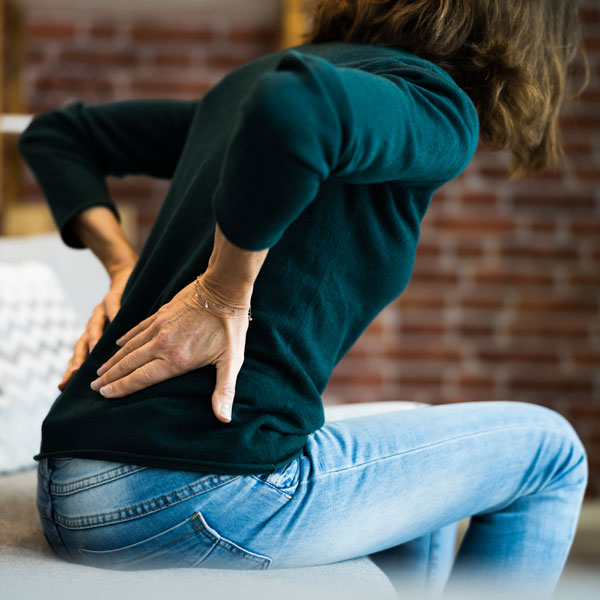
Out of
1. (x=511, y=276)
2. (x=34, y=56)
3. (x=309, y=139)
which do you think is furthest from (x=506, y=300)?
(x=309, y=139)

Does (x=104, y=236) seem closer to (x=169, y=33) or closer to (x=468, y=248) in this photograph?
(x=468, y=248)

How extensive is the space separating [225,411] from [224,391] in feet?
0.06

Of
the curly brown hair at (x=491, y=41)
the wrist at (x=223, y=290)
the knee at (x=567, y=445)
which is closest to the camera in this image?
the wrist at (x=223, y=290)

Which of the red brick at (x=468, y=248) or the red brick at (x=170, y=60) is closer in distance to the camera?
the red brick at (x=468, y=248)

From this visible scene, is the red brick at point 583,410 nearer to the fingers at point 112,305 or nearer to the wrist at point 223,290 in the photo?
the fingers at point 112,305

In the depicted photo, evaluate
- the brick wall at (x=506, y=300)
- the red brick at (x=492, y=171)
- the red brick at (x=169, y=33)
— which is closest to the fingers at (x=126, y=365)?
the brick wall at (x=506, y=300)

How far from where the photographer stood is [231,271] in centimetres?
59

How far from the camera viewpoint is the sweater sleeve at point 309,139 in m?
0.48

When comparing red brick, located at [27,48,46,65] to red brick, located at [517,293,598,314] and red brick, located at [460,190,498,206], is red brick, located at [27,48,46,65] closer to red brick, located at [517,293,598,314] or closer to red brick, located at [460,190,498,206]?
red brick, located at [460,190,498,206]

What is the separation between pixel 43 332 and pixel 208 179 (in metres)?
0.65

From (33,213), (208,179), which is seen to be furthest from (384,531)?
(33,213)

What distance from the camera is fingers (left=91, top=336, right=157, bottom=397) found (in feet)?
2.09

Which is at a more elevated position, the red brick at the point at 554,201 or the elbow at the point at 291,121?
the elbow at the point at 291,121

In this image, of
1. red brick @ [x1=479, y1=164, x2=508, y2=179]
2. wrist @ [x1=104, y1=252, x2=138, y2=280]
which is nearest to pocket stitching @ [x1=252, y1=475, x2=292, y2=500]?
wrist @ [x1=104, y1=252, x2=138, y2=280]
